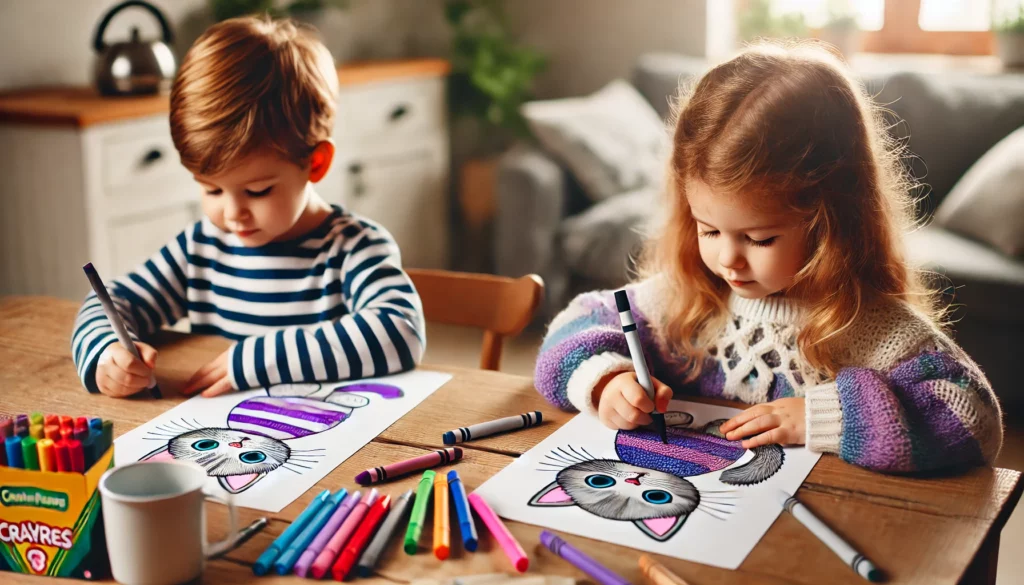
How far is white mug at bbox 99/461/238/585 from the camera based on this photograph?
0.74 m

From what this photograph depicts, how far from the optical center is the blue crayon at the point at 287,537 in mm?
776

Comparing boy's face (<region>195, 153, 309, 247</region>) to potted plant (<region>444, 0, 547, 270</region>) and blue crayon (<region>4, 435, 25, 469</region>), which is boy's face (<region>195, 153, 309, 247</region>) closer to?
blue crayon (<region>4, 435, 25, 469</region>)

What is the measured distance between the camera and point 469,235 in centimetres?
430

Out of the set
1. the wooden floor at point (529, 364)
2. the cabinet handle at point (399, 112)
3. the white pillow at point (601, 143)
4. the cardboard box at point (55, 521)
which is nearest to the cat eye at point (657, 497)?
the cardboard box at point (55, 521)

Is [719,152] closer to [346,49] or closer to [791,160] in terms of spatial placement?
[791,160]

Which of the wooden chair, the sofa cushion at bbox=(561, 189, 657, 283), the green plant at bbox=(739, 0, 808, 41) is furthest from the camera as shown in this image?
the green plant at bbox=(739, 0, 808, 41)

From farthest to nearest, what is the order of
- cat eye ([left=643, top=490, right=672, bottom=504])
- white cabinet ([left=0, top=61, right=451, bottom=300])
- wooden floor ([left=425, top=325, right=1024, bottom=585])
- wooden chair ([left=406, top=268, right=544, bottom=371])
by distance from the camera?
white cabinet ([left=0, top=61, right=451, bottom=300])
wooden floor ([left=425, top=325, right=1024, bottom=585])
wooden chair ([left=406, top=268, right=544, bottom=371])
cat eye ([left=643, top=490, right=672, bottom=504])

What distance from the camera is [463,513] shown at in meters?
0.85

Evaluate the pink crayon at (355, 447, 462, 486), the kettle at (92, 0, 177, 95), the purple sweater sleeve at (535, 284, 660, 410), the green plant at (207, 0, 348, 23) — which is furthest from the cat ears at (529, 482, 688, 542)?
the green plant at (207, 0, 348, 23)

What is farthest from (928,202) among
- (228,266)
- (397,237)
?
(228,266)

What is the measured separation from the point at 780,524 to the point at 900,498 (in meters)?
0.13

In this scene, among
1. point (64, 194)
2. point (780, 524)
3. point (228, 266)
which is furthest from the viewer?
point (64, 194)

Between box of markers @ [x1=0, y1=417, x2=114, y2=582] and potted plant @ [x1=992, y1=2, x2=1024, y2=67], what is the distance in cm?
337

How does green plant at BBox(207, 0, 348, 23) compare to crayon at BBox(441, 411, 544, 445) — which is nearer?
crayon at BBox(441, 411, 544, 445)
